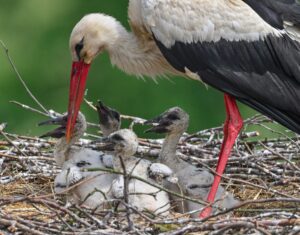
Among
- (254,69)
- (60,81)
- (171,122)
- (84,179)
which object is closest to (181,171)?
(171,122)

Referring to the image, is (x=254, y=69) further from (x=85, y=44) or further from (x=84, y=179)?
(x=84, y=179)

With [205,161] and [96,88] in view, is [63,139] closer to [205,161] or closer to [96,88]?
[205,161]

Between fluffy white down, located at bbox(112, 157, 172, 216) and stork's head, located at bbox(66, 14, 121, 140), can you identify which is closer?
fluffy white down, located at bbox(112, 157, 172, 216)

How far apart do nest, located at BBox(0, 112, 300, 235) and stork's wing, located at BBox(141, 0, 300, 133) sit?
0.46 meters

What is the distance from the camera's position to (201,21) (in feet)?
26.6

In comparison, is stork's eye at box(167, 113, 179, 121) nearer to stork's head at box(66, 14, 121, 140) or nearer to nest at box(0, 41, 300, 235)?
nest at box(0, 41, 300, 235)

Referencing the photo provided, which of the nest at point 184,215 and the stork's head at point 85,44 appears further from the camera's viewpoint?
the stork's head at point 85,44

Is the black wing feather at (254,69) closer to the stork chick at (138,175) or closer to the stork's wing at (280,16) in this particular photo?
the stork's wing at (280,16)

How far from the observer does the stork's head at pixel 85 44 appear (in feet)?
27.5

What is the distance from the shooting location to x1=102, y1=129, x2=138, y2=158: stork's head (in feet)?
25.9

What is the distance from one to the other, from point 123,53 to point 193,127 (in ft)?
19.0

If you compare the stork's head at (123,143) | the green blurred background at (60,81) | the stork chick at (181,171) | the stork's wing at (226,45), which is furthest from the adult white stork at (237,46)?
the green blurred background at (60,81)

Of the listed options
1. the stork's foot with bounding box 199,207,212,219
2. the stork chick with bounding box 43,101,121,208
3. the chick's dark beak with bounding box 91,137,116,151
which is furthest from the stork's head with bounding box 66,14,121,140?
the stork's foot with bounding box 199,207,212,219

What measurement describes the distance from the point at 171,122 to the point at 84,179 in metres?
0.80
